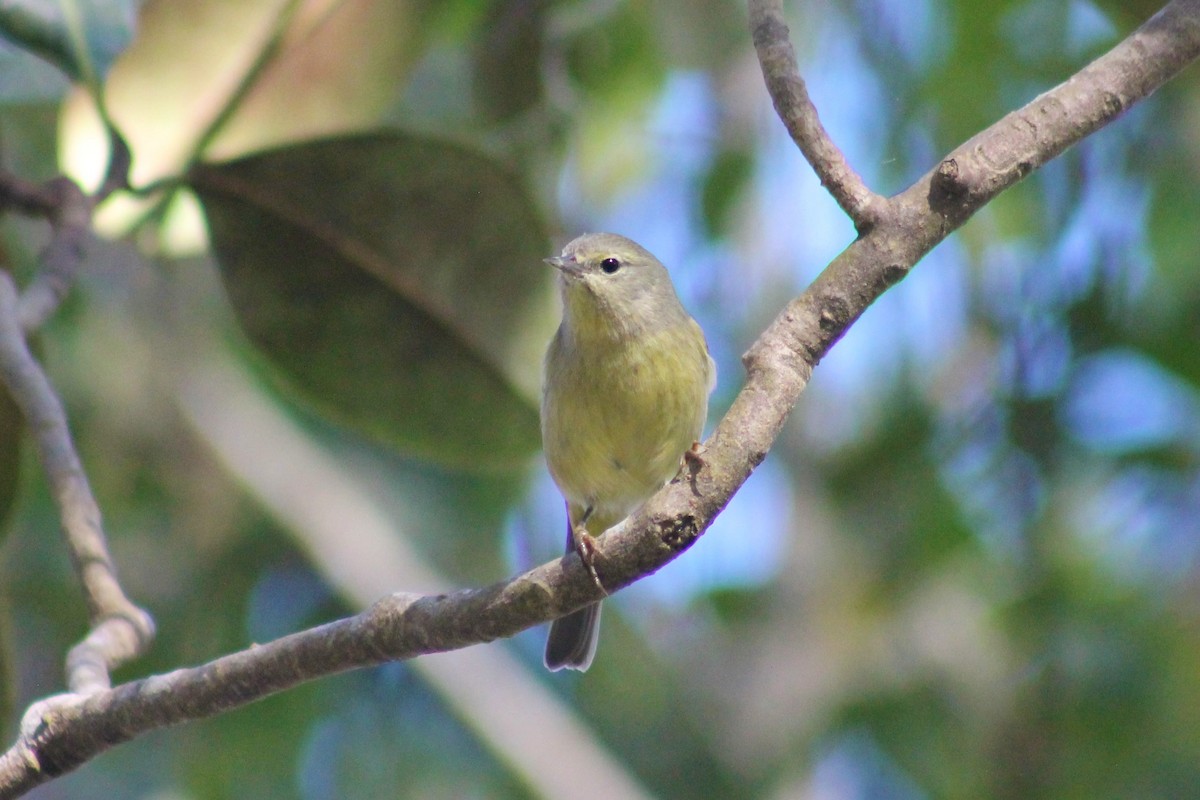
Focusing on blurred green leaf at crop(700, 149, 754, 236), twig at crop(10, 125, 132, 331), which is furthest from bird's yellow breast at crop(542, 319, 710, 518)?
blurred green leaf at crop(700, 149, 754, 236)

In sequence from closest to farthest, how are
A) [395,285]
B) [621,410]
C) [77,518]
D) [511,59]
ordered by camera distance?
[77,518] → [395,285] → [621,410] → [511,59]

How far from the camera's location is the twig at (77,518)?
7.20ft

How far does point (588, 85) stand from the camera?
16.1 ft

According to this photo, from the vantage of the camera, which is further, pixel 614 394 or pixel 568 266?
pixel 568 266

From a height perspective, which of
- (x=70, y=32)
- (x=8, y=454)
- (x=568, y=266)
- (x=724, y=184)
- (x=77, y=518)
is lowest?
(x=77, y=518)

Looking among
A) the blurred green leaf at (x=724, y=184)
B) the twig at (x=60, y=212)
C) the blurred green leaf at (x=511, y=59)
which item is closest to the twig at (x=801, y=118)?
the twig at (x=60, y=212)

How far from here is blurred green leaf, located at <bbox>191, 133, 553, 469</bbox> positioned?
10.3ft

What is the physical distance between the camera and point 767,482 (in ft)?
19.5

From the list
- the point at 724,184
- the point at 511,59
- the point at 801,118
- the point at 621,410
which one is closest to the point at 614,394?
the point at 621,410

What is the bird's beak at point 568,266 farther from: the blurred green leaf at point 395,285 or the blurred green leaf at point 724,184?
the blurred green leaf at point 724,184

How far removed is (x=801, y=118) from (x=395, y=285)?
4.84 ft

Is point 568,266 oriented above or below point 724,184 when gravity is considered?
below

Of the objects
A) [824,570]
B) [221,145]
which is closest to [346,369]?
[221,145]

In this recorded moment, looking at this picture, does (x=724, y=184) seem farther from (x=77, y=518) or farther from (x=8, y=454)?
(x=77, y=518)
